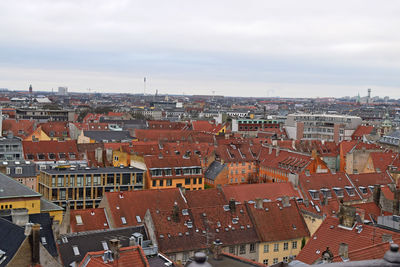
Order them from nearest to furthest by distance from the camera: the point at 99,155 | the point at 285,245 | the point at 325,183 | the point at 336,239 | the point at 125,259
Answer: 1. the point at 125,259
2. the point at 336,239
3. the point at 285,245
4. the point at 325,183
5. the point at 99,155

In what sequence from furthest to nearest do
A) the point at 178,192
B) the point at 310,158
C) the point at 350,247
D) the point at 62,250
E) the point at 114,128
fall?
the point at 114,128 → the point at 310,158 → the point at 178,192 → the point at 62,250 → the point at 350,247

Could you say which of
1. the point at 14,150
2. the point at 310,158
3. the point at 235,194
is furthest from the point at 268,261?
the point at 14,150

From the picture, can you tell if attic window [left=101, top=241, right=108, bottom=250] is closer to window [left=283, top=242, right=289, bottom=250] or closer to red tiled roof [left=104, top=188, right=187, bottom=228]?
red tiled roof [left=104, top=188, right=187, bottom=228]

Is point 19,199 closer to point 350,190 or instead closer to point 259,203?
point 259,203

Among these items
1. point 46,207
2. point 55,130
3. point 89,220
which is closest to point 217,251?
point 89,220

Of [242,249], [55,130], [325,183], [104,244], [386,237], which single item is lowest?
[242,249]

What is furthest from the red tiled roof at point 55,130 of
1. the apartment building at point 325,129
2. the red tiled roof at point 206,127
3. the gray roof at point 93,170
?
the apartment building at point 325,129

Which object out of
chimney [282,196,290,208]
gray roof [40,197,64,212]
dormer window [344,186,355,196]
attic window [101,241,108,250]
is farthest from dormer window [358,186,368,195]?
gray roof [40,197,64,212]

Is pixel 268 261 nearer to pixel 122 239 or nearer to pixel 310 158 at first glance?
pixel 122 239
